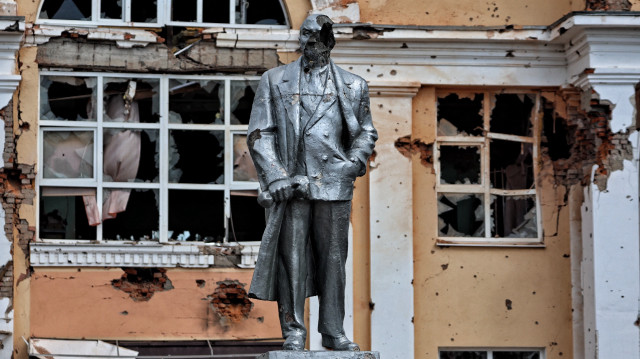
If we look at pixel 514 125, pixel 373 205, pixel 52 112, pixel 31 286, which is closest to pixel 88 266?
pixel 31 286

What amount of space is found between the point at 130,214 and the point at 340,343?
18.1 feet

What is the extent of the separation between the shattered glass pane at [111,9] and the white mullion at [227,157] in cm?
134

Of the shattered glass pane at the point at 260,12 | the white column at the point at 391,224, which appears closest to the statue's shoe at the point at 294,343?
the white column at the point at 391,224

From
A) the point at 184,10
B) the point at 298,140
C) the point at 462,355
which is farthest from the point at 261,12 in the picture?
the point at 298,140

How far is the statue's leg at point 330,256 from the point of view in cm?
1050

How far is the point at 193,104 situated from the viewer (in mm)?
15836

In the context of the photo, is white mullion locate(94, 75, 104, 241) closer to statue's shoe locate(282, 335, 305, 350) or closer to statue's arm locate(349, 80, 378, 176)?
statue's arm locate(349, 80, 378, 176)

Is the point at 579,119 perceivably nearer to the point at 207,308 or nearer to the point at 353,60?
the point at 353,60

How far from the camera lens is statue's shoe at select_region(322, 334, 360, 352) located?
1051cm

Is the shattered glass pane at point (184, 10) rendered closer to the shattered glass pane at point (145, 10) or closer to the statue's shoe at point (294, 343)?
the shattered glass pane at point (145, 10)

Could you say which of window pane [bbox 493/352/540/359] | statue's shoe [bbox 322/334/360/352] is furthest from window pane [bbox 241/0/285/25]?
statue's shoe [bbox 322/334/360/352]

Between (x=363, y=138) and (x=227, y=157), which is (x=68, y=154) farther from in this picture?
(x=363, y=138)

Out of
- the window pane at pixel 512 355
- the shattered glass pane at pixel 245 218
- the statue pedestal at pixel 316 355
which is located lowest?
the window pane at pixel 512 355

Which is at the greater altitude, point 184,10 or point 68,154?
point 184,10
